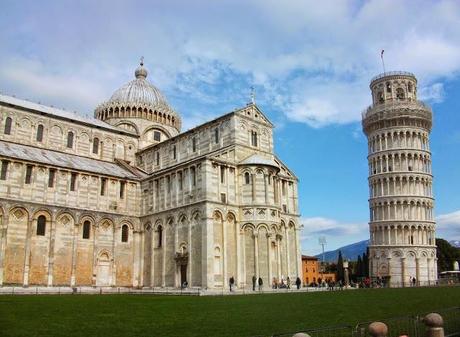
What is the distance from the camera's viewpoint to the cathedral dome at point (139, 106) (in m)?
58.3

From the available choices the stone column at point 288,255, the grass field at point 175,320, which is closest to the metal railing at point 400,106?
the stone column at point 288,255

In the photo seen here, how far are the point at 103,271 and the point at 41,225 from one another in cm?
713

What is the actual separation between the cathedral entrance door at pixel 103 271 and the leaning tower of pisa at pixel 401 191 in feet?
135

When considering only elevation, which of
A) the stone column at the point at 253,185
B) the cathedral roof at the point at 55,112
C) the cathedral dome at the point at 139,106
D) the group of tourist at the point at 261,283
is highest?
the cathedral dome at the point at 139,106

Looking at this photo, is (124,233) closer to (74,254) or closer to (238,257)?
(74,254)

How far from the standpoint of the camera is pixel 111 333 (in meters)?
12.6

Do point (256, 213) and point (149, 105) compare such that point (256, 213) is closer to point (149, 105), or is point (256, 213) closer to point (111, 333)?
point (149, 105)

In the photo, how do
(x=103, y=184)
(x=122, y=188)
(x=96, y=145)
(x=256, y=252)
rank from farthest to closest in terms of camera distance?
(x=96, y=145), (x=122, y=188), (x=103, y=184), (x=256, y=252)

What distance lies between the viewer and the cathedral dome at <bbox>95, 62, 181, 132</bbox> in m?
58.3

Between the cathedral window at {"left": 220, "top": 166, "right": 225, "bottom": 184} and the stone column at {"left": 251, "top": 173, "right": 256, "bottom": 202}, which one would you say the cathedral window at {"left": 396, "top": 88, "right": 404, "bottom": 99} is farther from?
the cathedral window at {"left": 220, "top": 166, "right": 225, "bottom": 184}

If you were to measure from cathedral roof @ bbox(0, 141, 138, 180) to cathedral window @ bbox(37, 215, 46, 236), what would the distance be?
4.85m

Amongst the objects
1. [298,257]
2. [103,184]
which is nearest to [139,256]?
[103,184]

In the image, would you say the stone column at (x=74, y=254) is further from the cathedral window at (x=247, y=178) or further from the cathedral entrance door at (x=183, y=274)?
the cathedral window at (x=247, y=178)

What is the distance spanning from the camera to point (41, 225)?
4131cm
